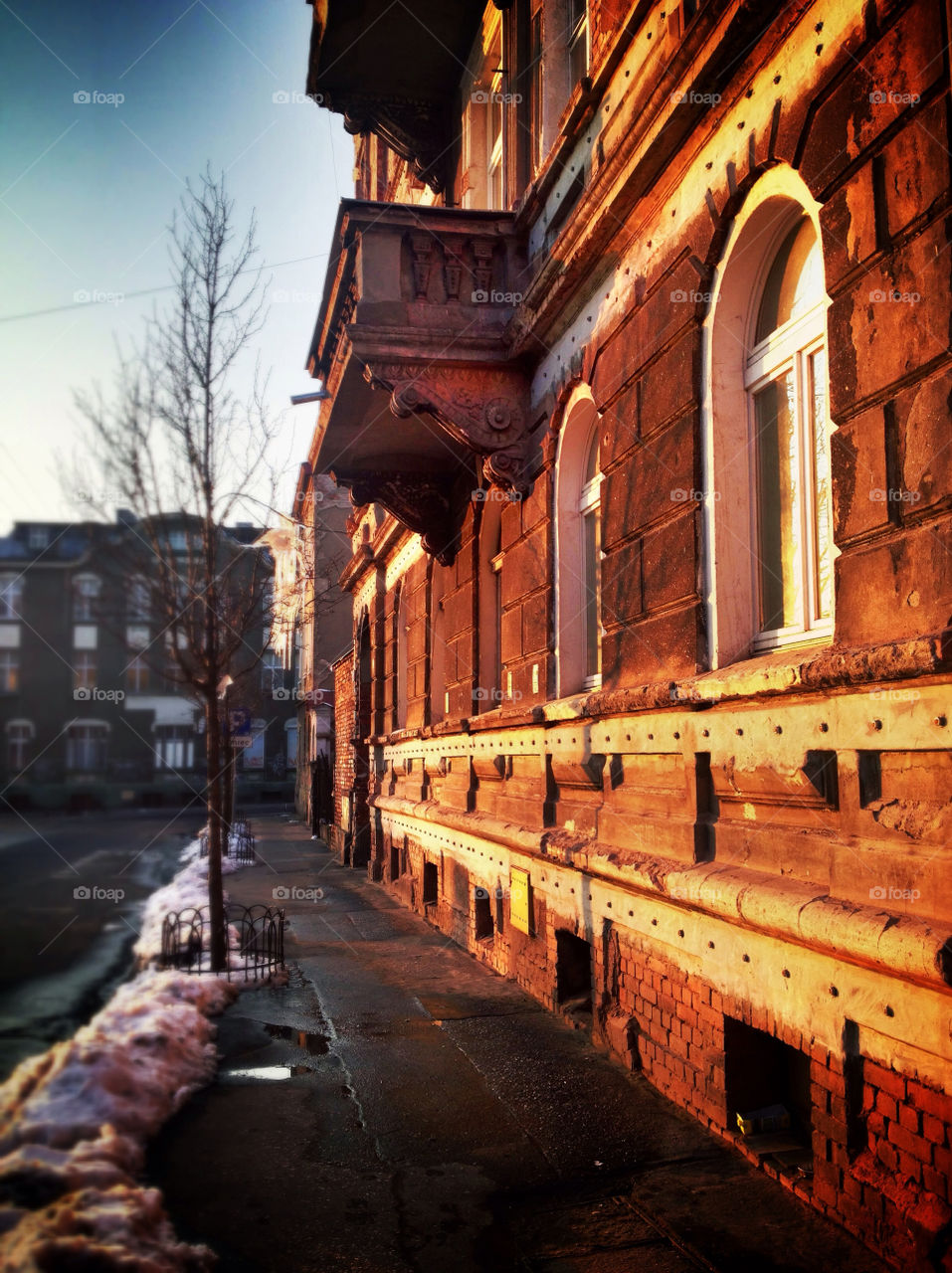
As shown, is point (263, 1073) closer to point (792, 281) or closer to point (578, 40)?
point (792, 281)

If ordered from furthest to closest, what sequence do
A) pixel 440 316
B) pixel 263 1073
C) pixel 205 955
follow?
pixel 205 955 < pixel 440 316 < pixel 263 1073

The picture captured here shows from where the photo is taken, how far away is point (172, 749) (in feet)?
12.8

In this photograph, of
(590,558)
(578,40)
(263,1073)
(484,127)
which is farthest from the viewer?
(484,127)

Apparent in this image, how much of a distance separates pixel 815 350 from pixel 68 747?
3633mm

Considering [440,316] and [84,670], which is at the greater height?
[440,316]

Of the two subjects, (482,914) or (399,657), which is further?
(399,657)

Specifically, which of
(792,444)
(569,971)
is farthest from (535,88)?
(569,971)

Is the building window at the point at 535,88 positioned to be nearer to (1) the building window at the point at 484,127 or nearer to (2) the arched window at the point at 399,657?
(1) the building window at the point at 484,127

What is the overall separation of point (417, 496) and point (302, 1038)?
7.17 m

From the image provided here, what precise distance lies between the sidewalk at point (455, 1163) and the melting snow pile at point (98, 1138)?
175mm

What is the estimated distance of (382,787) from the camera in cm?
1700

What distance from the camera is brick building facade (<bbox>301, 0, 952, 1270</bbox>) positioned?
3.49 meters

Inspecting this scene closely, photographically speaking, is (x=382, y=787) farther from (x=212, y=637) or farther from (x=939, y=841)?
(x=939, y=841)

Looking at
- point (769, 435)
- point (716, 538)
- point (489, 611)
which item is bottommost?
point (716, 538)
